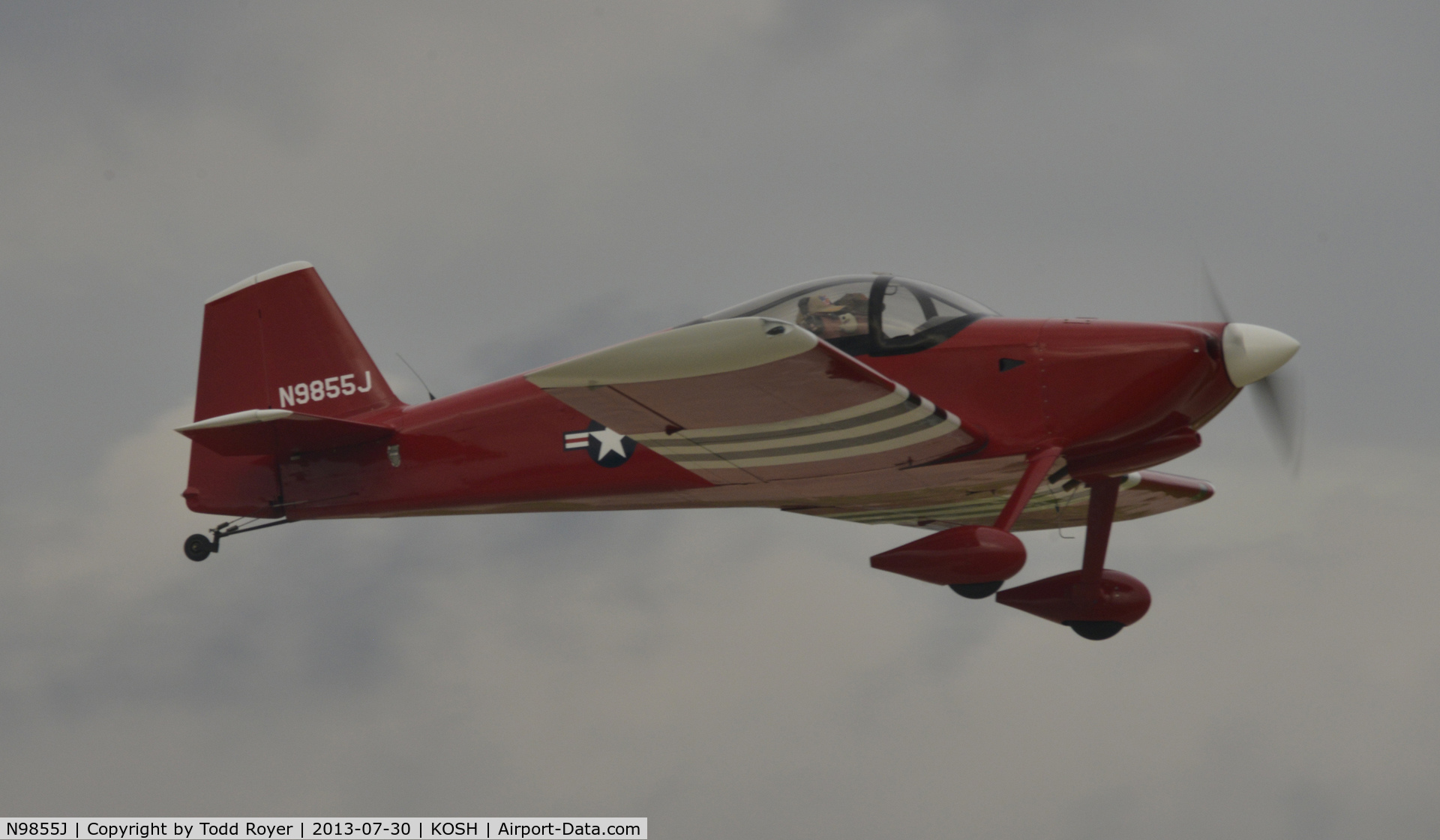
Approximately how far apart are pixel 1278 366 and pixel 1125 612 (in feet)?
7.85

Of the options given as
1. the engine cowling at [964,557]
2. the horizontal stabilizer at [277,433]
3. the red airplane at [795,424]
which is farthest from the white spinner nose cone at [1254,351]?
the horizontal stabilizer at [277,433]

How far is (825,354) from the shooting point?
7.73 metres

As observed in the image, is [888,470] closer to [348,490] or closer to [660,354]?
[660,354]

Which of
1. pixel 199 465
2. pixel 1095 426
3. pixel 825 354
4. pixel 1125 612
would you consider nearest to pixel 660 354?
pixel 825 354

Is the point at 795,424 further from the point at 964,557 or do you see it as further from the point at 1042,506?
the point at 1042,506

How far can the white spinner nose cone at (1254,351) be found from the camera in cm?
873

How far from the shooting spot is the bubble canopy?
929cm

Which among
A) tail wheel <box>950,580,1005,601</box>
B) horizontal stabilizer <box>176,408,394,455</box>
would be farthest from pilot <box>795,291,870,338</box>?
horizontal stabilizer <box>176,408,394,455</box>

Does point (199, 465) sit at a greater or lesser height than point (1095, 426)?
lesser

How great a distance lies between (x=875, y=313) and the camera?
933 centimetres

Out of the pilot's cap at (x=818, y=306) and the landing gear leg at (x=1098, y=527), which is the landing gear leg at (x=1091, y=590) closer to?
the landing gear leg at (x=1098, y=527)

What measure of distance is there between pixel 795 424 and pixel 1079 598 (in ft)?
9.65

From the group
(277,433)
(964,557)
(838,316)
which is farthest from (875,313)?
(277,433)

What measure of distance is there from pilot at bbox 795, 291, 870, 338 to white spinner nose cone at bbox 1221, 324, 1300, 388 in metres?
2.33
